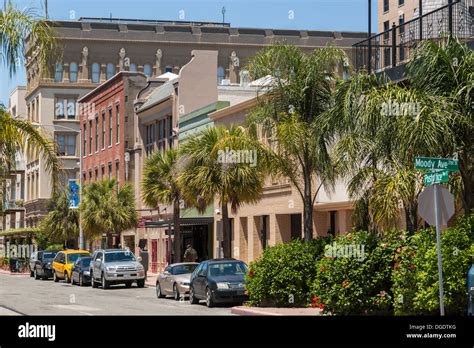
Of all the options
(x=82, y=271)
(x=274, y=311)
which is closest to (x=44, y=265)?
(x=82, y=271)

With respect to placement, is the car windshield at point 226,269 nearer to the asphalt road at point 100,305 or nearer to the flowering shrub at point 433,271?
the asphalt road at point 100,305

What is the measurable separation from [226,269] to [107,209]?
26.3 metres

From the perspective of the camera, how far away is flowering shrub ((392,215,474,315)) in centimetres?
1966

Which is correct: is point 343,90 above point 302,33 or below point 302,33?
below

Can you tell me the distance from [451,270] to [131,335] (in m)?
10.1

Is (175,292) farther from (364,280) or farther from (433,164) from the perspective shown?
(433,164)

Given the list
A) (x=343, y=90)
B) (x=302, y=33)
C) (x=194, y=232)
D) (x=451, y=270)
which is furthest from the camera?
(x=302, y=33)

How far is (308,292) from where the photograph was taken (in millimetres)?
27125

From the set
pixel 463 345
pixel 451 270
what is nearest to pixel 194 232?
pixel 451 270

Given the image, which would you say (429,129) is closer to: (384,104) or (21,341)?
(384,104)

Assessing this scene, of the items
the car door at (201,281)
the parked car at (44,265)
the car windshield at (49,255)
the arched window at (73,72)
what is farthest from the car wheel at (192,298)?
the arched window at (73,72)

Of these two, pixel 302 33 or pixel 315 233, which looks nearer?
pixel 315 233

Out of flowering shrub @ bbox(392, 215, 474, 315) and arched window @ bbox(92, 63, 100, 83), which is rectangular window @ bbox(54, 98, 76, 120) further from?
flowering shrub @ bbox(392, 215, 474, 315)

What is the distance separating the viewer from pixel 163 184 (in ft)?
144
